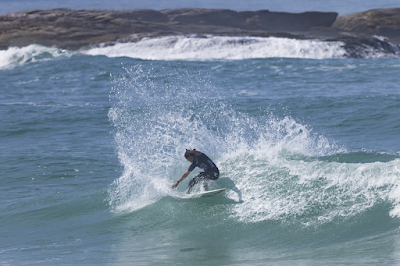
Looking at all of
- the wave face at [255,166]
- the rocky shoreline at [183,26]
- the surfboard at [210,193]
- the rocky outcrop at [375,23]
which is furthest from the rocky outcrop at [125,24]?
the surfboard at [210,193]

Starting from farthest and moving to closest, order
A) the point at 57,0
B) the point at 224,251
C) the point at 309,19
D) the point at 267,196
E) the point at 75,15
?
1. the point at 57,0
2. the point at 309,19
3. the point at 75,15
4. the point at 267,196
5. the point at 224,251

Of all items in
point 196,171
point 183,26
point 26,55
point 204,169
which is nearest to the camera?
point 204,169

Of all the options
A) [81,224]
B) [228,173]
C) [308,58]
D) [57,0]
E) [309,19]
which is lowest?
[81,224]

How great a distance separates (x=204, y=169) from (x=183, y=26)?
34.3 meters

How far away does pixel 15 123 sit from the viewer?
2100 centimetres

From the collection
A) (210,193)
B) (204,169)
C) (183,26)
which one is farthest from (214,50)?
(210,193)

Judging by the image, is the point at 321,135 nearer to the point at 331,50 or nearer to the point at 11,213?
the point at 11,213

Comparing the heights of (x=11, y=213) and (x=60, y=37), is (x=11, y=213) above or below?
below

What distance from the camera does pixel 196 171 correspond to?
13773 millimetres

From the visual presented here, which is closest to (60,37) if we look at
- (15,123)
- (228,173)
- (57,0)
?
(15,123)

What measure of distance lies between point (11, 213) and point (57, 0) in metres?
120

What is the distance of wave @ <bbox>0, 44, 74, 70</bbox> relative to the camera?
36125 mm

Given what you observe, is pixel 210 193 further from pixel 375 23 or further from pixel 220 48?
pixel 375 23

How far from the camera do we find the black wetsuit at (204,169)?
11.7m
